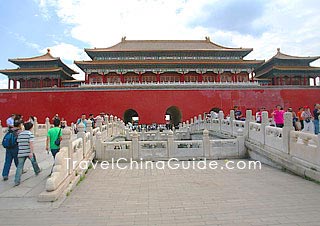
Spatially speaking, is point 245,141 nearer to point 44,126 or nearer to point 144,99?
point 44,126

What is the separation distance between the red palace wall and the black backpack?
19.0 meters

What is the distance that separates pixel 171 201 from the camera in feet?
15.2

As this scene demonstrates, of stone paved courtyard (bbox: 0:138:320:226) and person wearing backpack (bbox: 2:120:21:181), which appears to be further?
person wearing backpack (bbox: 2:120:21:181)

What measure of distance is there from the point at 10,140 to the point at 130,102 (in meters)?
19.2

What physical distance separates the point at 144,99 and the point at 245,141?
16157mm

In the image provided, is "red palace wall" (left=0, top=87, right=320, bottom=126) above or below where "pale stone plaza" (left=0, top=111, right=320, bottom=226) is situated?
above

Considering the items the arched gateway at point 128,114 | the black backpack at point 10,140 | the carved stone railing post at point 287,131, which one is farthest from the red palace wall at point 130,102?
the black backpack at point 10,140

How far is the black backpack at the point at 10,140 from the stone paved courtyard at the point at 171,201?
799 millimetres

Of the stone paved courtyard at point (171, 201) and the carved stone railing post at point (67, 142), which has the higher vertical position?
the carved stone railing post at point (67, 142)

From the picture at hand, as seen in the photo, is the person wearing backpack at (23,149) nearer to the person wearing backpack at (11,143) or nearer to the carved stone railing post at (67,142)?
the person wearing backpack at (11,143)

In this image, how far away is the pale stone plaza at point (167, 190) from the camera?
3863mm

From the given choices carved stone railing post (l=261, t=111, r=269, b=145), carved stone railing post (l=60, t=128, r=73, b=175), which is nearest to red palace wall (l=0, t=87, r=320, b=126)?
carved stone railing post (l=261, t=111, r=269, b=145)

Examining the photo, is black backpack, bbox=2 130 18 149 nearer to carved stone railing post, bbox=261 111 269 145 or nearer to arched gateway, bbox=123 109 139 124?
carved stone railing post, bbox=261 111 269 145

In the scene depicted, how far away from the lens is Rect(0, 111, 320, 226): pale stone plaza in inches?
152
